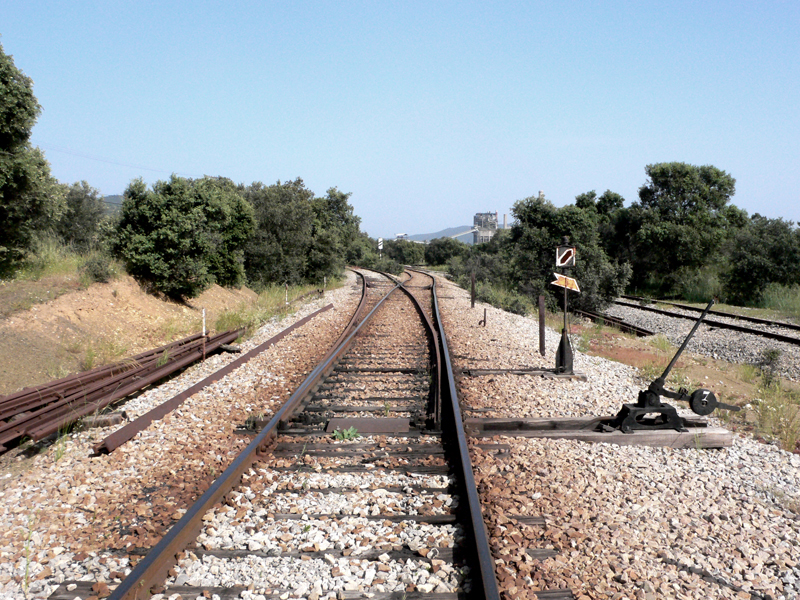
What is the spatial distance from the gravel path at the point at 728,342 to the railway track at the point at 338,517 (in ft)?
33.3

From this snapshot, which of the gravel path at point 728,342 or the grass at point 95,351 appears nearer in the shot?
the grass at point 95,351

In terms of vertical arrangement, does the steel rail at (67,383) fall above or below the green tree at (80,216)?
below

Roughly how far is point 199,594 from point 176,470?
6.59ft

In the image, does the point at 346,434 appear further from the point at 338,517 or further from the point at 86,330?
the point at 86,330

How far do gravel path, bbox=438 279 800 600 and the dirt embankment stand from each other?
6.82 metres

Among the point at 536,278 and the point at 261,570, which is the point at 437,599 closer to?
the point at 261,570

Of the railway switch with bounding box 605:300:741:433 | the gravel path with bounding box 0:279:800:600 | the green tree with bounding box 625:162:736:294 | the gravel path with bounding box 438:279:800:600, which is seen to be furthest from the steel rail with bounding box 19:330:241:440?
the green tree with bounding box 625:162:736:294

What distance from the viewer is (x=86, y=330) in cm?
1070

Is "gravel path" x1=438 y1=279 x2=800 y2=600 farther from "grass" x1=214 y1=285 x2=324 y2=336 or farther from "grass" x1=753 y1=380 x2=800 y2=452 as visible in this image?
"grass" x1=214 y1=285 x2=324 y2=336

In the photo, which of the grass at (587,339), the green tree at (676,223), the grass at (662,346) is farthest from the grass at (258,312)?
the green tree at (676,223)

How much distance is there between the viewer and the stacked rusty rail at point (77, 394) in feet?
18.9

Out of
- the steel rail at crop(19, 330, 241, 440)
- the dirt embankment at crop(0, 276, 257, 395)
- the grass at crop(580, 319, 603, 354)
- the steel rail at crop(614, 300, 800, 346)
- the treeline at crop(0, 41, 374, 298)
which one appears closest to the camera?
the steel rail at crop(19, 330, 241, 440)

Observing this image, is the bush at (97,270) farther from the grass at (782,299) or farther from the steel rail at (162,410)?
the grass at (782,299)

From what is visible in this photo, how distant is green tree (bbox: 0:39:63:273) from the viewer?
11242 millimetres
